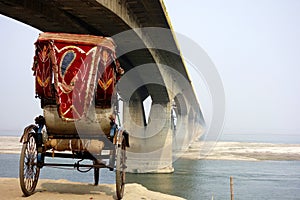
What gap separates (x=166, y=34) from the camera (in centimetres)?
2259

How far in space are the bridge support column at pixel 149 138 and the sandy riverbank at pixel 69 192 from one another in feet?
75.9

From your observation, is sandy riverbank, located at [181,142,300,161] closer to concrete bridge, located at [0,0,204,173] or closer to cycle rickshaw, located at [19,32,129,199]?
concrete bridge, located at [0,0,204,173]

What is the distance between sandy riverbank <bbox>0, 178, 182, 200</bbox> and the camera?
30.3 feet

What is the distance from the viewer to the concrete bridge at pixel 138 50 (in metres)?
14.2

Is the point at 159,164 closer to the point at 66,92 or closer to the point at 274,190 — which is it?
the point at 274,190

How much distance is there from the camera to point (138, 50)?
23.2m

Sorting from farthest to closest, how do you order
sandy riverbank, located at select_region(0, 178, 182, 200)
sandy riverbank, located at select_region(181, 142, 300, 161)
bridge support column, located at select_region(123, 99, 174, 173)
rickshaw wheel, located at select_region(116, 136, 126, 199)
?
sandy riverbank, located at select_region(181, 142, 300, 161) → bridge support column, located at select_region(123, 99, 174, 173) → sandy riverbank, located at select_region(0, 178, 182, 200) → rickshaw wheel, located at select_region(116, 136, 126, 199)

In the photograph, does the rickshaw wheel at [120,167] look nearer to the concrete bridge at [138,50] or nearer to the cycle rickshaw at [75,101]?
the cycle rickshaw at [75,101]

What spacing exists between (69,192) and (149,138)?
2680 cm

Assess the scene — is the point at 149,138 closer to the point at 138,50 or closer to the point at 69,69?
the point at 138,50

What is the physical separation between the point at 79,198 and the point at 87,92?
2.51m

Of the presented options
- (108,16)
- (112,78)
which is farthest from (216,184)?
(112,78)

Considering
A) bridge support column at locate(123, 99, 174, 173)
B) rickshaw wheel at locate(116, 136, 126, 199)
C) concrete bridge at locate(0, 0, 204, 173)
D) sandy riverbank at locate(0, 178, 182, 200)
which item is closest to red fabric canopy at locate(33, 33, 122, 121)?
rickshaw wheel at locate(116, 136, 126, 199)

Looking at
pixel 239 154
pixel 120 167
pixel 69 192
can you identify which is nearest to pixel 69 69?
pixel 120 167
